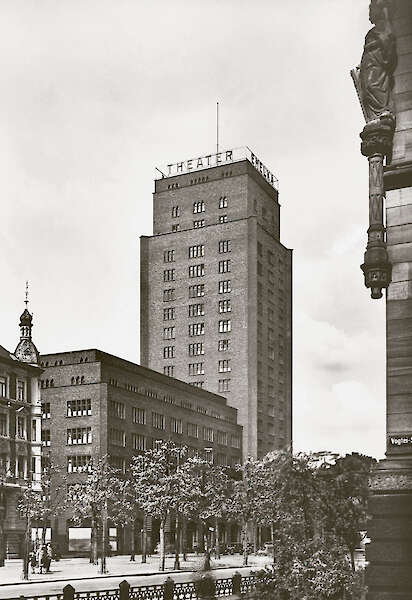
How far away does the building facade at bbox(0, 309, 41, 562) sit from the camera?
79.9 m

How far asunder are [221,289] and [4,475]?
64449 millimetres

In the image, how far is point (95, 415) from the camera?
3839 inches

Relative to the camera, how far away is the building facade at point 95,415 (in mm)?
96750

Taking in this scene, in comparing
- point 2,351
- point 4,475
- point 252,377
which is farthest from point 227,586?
point 252,377

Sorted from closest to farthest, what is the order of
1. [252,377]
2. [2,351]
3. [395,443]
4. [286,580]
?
[395,443] → [286,580] → [2,351] → [252,377]

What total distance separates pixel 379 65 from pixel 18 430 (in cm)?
6944

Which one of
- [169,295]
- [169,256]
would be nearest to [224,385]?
[169,295]

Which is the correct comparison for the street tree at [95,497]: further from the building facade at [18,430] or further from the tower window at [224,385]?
the tower window at [224,385]

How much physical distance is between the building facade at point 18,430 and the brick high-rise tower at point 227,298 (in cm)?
4682

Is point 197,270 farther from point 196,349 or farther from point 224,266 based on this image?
point 196,349

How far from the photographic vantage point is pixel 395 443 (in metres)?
18.3

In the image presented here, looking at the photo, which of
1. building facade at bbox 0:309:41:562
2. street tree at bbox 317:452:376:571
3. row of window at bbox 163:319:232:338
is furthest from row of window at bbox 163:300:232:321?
street tree at bbox 317:452:376:571

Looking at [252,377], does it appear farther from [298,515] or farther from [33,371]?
[298,515]

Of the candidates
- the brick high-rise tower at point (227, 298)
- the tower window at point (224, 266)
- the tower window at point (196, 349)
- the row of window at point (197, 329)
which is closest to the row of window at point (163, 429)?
the brick high-rise tower at point (227, 298)
